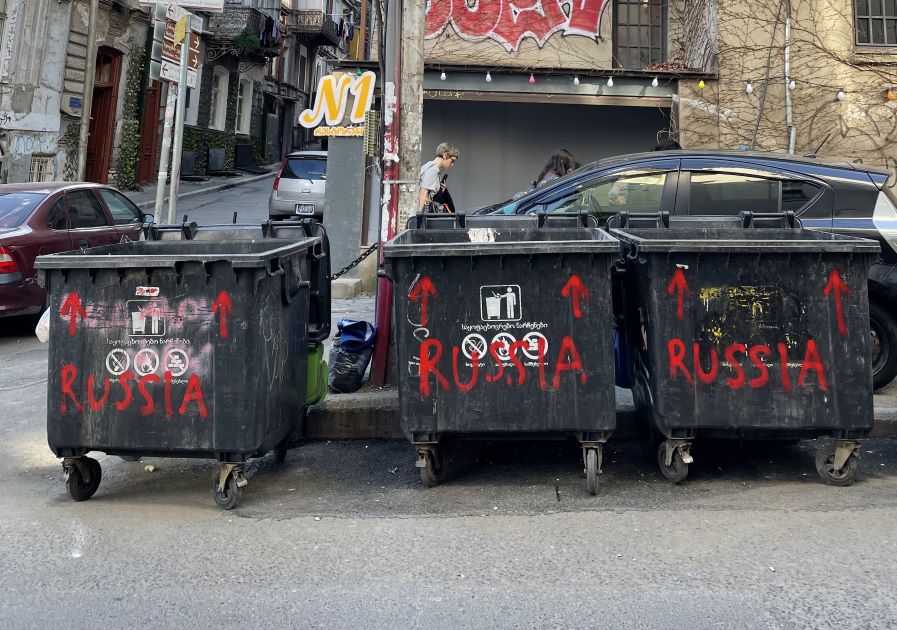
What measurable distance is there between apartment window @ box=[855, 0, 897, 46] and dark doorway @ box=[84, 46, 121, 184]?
17685mm

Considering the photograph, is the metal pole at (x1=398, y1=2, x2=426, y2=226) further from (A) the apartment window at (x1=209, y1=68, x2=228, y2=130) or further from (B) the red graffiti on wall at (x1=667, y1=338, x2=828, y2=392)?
(A) the apartment window at (x1=209, y1=68, x2=228, y2=130)

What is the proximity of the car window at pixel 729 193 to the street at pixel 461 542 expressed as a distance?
6.72 feet

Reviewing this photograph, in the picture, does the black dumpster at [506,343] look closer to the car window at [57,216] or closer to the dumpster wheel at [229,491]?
the dumpster wheel at [229,491]

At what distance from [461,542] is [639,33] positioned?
1300 centimetres

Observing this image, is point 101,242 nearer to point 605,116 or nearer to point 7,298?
point 7,298

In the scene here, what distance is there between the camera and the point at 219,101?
96.5 feet

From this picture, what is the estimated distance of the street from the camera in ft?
11.3

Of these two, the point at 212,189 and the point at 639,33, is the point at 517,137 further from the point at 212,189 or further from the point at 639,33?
the point at 212,189

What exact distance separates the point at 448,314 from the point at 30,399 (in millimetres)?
4197

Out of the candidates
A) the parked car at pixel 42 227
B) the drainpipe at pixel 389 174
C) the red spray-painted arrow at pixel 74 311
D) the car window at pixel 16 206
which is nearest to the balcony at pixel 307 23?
the parked car at pixel 42 227

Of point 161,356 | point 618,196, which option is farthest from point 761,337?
point 161,356

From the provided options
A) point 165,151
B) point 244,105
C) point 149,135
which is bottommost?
point 165,151

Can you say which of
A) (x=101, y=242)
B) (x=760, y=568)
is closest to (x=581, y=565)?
(x=760, y=568)

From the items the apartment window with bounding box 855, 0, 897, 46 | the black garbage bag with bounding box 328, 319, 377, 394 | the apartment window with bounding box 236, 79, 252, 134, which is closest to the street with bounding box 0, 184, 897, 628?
the black garbage bag with bounding box 328, 319, 377, 394
